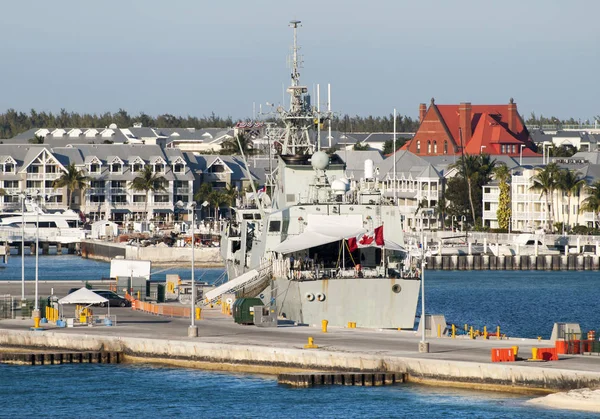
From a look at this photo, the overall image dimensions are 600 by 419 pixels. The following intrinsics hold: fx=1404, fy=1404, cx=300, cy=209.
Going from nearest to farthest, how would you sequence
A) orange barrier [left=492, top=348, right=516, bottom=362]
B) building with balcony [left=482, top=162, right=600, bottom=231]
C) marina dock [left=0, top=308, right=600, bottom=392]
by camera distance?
marina dock [left=0, top=308, right=600, bottom=392] → orange barrier [left=492, top=348, right=516, bottom=362] → building with balcony [left=482, top=162, right=600, bottom=231]

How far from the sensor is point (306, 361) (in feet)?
177

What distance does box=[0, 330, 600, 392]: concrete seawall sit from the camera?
159 ft

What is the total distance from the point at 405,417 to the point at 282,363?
27.6 feet

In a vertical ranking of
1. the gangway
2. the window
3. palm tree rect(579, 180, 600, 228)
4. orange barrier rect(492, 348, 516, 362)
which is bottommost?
orange barrier rect(492, 348, 516, 362)

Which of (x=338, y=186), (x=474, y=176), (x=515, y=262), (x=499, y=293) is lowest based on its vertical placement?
(x=499, y=293)

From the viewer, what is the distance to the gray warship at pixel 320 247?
6475 centimetres

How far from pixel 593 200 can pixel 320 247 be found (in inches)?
3792

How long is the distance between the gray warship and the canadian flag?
5cm

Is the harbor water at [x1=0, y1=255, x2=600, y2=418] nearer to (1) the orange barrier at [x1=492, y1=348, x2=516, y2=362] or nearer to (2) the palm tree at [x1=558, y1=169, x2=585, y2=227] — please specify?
(1) the orange barrier at [x1=492, y1=348, x2=516, y2=362]

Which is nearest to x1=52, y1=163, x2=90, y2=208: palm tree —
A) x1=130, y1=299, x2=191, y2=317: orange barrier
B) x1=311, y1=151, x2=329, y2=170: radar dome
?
x1=130, y1=299, x2=191, y2=317: orange barrier

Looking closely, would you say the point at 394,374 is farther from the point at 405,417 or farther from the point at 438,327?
the point at 438,327

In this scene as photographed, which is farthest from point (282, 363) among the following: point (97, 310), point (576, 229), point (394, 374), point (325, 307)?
point (576, 229)

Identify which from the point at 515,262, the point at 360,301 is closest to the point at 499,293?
the point at 515,262

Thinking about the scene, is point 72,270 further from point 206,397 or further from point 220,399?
point 220,399
